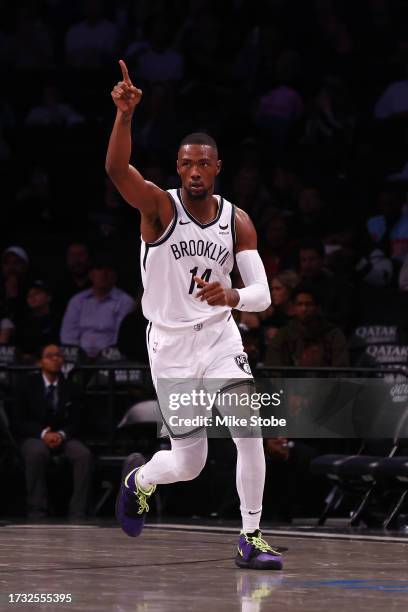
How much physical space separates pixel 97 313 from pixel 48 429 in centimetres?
200

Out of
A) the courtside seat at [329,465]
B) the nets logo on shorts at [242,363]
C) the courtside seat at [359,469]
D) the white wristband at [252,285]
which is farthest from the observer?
the courtside seat at [329,465]

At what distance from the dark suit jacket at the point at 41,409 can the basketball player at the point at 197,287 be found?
4.55 m

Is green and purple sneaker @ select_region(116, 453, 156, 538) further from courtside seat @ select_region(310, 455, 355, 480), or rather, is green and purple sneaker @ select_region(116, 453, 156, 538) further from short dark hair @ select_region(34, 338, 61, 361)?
short dark hair @ select_region(34, 338, 61, 361)

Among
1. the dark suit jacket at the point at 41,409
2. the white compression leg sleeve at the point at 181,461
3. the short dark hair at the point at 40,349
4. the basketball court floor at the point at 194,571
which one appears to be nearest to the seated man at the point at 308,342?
the dark suit jacket at the point at 41,409

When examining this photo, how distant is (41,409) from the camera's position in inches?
488

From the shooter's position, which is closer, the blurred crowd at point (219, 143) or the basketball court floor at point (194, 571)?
the basketball court floor at point (194, 571)

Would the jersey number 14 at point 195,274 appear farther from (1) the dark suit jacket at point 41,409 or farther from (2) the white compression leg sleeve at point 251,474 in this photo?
(1) the dark suit jacket at point 41,409

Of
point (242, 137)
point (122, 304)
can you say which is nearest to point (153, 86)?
point (242, 137)

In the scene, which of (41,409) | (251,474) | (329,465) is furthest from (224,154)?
(251,474)

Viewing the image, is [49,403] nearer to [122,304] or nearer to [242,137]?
[122,304]

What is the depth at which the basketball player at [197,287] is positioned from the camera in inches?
299

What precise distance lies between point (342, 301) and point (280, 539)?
3.90 meters

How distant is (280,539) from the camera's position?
9.49m

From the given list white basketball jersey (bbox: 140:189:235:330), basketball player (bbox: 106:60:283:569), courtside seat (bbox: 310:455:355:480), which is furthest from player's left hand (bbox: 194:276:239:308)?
courtside seat (bbox: 310:455:355:480)
